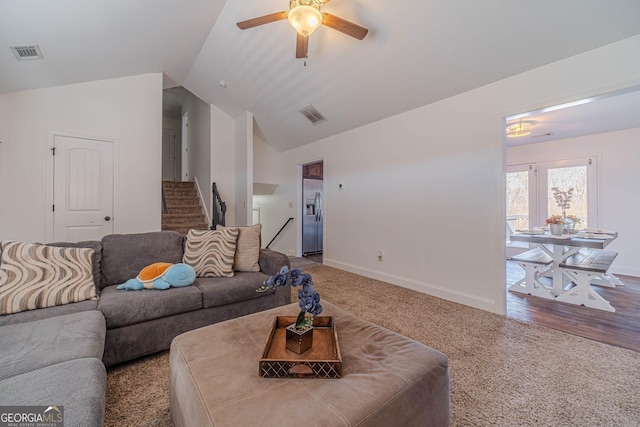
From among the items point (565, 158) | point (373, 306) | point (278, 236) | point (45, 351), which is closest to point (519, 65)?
point (373, 306)

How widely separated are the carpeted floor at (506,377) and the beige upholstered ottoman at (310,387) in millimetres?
468

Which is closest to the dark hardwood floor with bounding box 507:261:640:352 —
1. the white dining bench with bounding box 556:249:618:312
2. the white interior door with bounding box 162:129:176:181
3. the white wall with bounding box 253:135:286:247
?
the white dining bench with bounding box 556:249:618:312

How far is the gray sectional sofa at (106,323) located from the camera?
3.25 feet

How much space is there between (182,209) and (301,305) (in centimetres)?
577

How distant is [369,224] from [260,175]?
302 centimetres

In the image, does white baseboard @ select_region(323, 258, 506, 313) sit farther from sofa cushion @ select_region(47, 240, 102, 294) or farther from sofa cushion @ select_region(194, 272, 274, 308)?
sofa cushion @ select_region(47, 240, 102, 294)

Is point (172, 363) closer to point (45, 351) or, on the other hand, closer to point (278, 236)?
point (45, 351)

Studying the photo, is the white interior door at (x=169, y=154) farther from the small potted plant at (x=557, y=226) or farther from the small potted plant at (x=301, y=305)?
the small potted plant at (x=557, y=226)

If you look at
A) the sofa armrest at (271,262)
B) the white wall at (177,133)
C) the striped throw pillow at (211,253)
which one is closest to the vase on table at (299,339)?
the sofa armrest at (271,262)

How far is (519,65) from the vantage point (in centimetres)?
254

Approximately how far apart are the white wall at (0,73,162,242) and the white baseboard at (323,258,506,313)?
3.56 m

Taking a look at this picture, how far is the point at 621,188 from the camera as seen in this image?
4.33 metres

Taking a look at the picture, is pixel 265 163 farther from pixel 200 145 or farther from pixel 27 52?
pixel 27 52

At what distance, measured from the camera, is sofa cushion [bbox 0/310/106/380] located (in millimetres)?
1154
